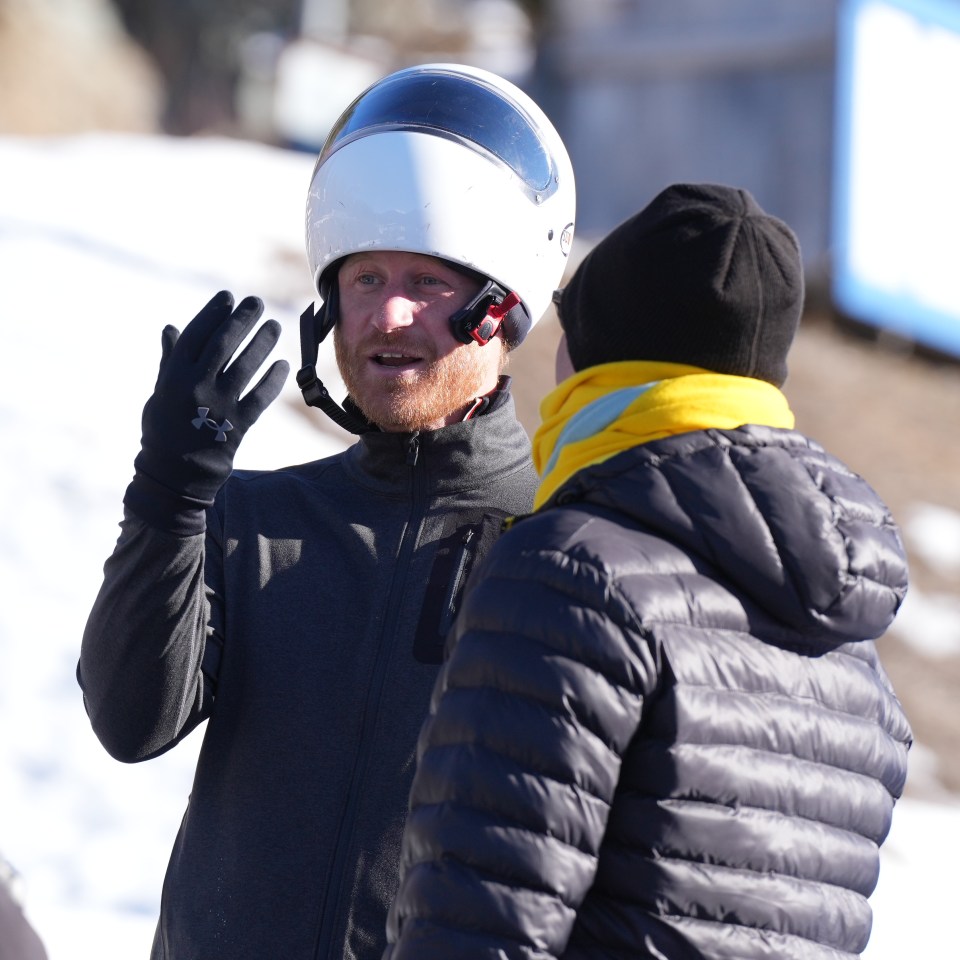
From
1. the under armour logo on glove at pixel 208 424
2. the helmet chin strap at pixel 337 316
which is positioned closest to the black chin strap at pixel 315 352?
the helmet chin strap at pixel 337 316

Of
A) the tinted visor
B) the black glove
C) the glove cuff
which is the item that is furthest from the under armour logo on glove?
the tinted visor

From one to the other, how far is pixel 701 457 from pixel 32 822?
3.88m

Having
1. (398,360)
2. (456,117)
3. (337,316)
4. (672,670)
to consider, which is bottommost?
(672,670)

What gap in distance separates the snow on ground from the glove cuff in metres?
2.65

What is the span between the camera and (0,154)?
11.8 m

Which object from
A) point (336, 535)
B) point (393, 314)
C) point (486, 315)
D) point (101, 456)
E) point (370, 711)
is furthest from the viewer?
point (101, 456)

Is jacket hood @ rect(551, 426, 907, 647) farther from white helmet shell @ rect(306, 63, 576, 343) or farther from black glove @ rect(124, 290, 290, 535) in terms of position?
white helmet shell @ rect(306, 63, 576, 343)

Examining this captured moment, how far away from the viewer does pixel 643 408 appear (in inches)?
71.4

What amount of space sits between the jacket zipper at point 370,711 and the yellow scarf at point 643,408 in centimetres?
59

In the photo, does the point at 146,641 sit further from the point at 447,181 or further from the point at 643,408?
the point at 447,181

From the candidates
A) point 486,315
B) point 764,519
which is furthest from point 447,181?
point 764,519

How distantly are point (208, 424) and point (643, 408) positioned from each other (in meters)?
0.72

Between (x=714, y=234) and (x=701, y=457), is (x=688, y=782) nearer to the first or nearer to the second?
(x=701, y=457)

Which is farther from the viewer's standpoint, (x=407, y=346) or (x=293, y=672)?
(x=407, y=346)
